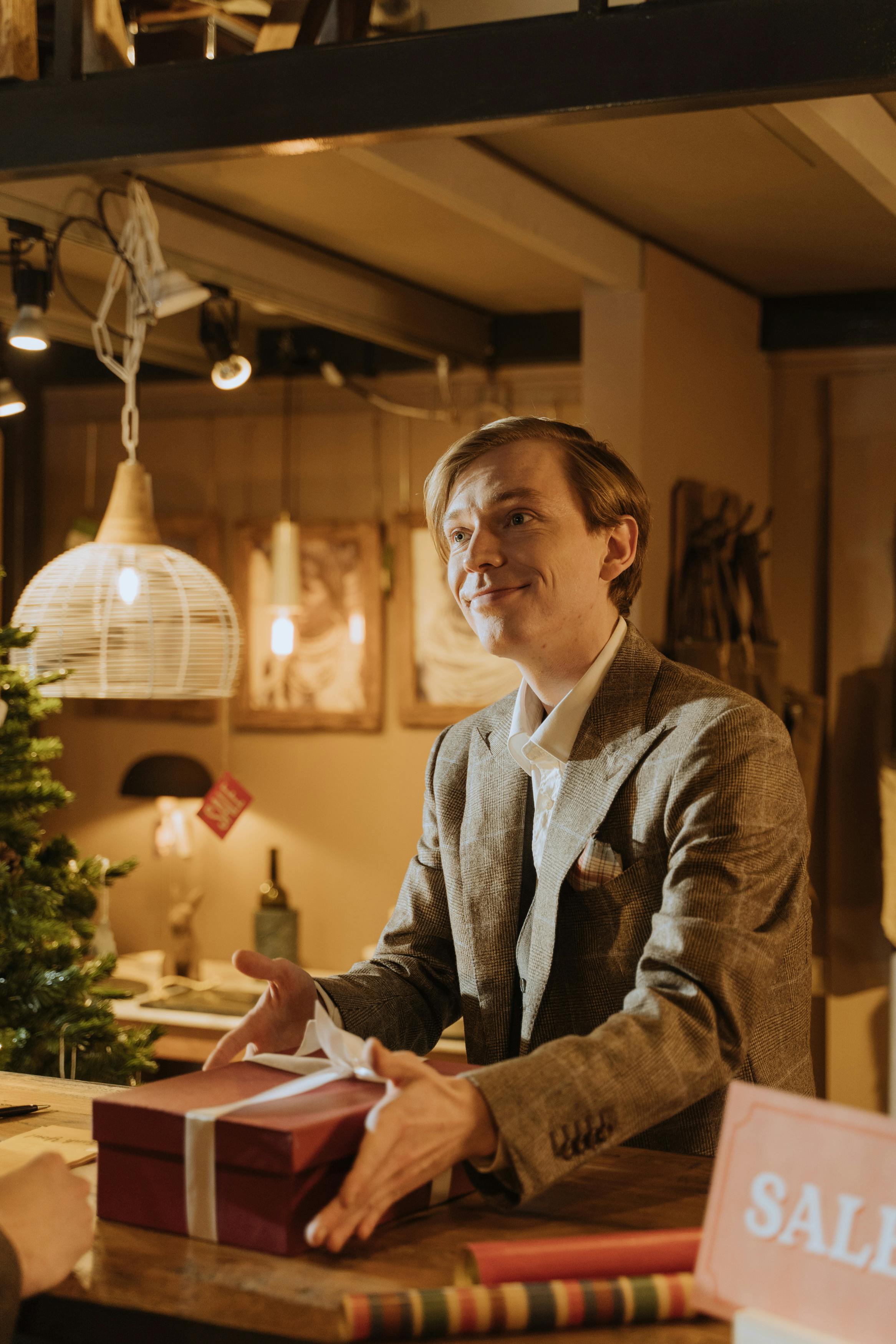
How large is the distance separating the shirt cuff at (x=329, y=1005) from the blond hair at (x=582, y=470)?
0.66m

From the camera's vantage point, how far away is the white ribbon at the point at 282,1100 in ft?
4.17

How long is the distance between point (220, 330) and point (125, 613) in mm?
976

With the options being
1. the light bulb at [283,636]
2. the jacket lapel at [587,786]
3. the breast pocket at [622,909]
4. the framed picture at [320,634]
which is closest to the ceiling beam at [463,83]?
the jacket lapel at [587,786]

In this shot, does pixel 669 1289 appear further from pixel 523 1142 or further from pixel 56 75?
pixel 56 75

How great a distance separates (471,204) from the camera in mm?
3283

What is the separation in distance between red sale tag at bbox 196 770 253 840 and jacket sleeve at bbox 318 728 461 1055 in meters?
2.09

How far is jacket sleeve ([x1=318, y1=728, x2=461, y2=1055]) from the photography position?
5.95 feet

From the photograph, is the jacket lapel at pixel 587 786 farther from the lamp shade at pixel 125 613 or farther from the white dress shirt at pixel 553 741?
the lamp shade at pixel 125 613

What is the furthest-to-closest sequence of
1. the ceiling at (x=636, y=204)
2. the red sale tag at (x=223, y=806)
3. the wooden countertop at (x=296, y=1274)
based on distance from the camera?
the red sale tag at (x=223, y=806), the ceiling at (x=636, y=204), the wooden countertop at (x=296, y=1274)

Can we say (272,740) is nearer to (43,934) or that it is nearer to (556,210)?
(556,210)

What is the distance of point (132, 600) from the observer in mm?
3164

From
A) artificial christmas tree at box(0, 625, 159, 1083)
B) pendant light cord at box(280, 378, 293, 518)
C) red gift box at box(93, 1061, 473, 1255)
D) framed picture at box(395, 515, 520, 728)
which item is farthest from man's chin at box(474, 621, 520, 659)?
pendant light cord at box(280, 378, 293, 518)

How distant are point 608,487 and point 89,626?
1.66 m

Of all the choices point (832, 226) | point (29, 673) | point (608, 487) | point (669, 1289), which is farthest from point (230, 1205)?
point (832, 226)
